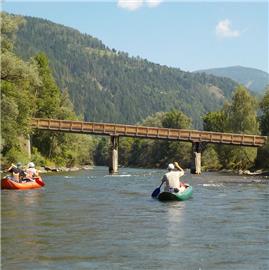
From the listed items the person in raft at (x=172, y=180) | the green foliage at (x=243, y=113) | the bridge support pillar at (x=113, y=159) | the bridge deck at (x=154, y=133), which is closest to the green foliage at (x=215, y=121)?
the green foliage at (x=243, y=113)

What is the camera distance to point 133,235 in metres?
17.3

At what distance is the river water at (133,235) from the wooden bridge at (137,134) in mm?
47731

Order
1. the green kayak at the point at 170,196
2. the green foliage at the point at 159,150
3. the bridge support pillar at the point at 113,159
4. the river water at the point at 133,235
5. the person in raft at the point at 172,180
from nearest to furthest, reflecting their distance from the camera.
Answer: the river water at the point at 133,235 → the green kayak at the point at 170,196 → the person in raft at the point at 172,180 → the bridge support pillar at the point at 113,159 → the green foliage at the point at 159,150

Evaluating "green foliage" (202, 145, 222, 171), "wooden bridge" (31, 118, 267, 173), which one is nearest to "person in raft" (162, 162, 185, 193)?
"wooden bridge" (31, 118, 267, 173)

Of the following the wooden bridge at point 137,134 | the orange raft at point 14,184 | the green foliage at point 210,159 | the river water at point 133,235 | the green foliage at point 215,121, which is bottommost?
the green foliage at point 210,159

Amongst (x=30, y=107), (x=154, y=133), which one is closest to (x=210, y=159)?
(x=154, y=133)

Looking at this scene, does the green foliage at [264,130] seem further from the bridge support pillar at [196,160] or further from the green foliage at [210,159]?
the green foliage at [210,159]

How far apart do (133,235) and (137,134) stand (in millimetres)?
63025

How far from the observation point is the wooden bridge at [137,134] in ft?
249

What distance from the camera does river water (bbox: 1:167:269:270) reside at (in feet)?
45.2

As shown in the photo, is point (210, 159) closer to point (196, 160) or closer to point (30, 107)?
point (196, 160)

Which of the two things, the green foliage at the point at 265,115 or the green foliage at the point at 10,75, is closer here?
the green foliage at the point at 10,75

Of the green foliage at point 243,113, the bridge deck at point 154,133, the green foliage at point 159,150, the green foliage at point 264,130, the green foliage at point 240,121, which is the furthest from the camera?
the green foliage at point 159,150

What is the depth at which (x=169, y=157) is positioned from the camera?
430 feet
